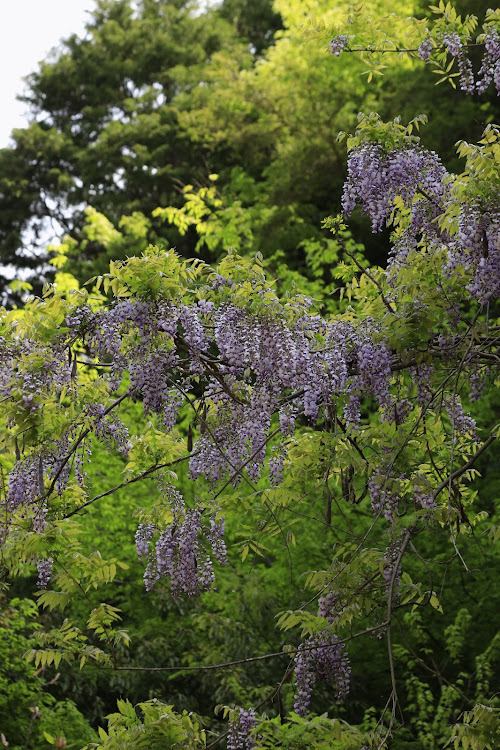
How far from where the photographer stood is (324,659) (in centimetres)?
486

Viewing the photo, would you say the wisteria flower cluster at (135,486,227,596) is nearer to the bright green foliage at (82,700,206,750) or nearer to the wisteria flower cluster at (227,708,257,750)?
the wisteria flower cluster at (227,708,257,750)

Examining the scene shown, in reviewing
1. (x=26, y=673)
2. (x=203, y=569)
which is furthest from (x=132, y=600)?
(x=203, y=569)

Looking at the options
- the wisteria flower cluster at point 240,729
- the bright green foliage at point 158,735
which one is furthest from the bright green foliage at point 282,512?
the wisteria flower cluster at point 240,729

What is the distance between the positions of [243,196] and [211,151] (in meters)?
2.08

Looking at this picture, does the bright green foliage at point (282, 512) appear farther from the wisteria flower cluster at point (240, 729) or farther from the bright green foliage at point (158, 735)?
the wisteria flower cluster at point (240, 729)

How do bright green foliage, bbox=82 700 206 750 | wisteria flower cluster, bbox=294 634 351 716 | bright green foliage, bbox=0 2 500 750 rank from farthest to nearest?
wisteria flower cluster, bbox=294 634 351 716, bright green foliage, bbox=0 2 500 750, bright green foliage, bbox=82 700 206 750

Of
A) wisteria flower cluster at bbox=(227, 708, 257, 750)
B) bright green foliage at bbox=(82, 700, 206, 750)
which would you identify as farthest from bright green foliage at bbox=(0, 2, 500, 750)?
wisteria flower cluster at bbox=(227, 708, 257, 750)

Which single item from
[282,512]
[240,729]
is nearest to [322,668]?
[240,729]

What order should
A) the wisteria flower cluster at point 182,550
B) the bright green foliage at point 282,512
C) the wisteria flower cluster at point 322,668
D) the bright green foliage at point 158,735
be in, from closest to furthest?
1. the bright green foliage at point 158,735
2. the bright green foliage at point 282,512
3. the wisteria flower cluster at point 322,668
4. the wisteria flower cluster at point 182,550

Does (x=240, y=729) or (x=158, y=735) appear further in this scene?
(x=240, y=729)

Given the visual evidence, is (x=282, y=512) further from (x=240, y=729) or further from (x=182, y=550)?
(x=240, y=729)

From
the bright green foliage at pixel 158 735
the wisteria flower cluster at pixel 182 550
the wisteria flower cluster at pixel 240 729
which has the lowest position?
the wisteria flower cluster at pixel 240 729

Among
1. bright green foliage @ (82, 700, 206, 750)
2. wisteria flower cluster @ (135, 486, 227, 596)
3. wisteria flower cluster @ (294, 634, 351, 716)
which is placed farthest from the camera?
wisteria flower cluster @ (135, 486, 227, 596)

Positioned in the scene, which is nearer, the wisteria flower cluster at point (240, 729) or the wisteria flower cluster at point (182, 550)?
the wisteria flower cluster at point (240, 729)
